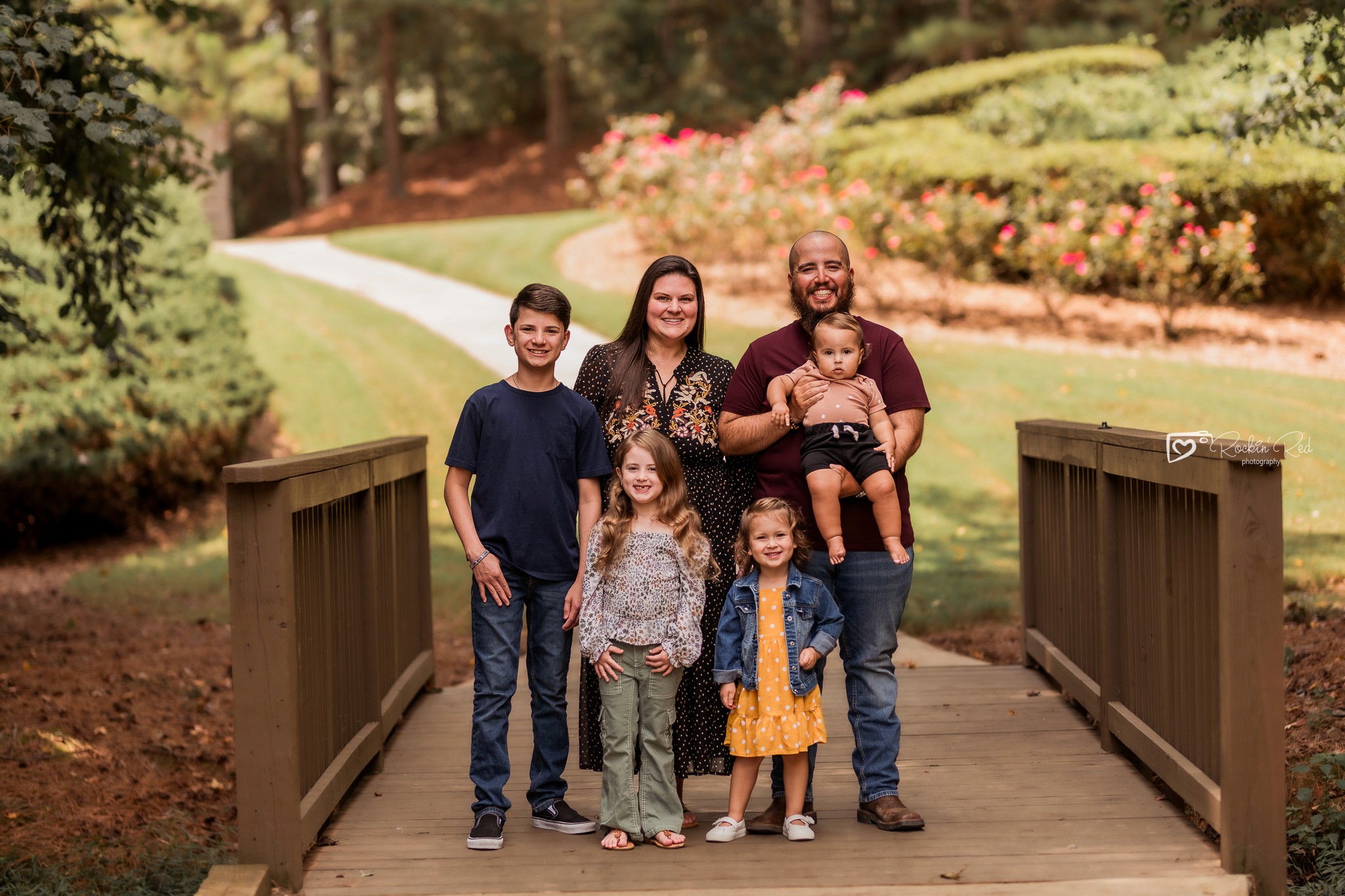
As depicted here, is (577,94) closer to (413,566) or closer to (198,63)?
(198,63)

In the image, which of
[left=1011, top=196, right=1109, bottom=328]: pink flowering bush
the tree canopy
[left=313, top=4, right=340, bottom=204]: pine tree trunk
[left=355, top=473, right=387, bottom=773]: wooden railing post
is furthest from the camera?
[left=313, top=4, right=340, bottom=204]: pine tree trunk

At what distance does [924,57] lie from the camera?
2488cm

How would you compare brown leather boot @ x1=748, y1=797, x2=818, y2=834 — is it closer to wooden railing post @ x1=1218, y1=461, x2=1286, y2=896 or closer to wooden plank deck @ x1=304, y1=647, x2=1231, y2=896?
wooden plank deck @ x1=304, y1=647, x2=1231, y2=896

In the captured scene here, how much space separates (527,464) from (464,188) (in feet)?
88.8

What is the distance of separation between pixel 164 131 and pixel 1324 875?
5473 millimetres

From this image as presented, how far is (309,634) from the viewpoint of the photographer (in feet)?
13.2

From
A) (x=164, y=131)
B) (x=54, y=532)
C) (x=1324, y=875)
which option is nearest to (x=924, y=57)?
(x=54, y=532)

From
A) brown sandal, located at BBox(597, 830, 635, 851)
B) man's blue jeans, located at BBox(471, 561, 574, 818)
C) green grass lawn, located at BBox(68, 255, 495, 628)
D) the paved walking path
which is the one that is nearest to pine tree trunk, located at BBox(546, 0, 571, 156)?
the paved walking path

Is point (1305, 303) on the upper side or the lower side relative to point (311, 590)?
upper

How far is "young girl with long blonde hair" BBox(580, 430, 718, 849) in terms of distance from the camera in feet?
12.5

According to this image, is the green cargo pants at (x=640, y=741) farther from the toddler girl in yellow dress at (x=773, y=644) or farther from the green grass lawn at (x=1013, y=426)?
the green grass lawn at (x=1013, y=426)

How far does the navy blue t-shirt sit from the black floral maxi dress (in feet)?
0.49

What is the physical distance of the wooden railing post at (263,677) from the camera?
354 centimetres

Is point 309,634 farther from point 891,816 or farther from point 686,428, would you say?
point 891,816
